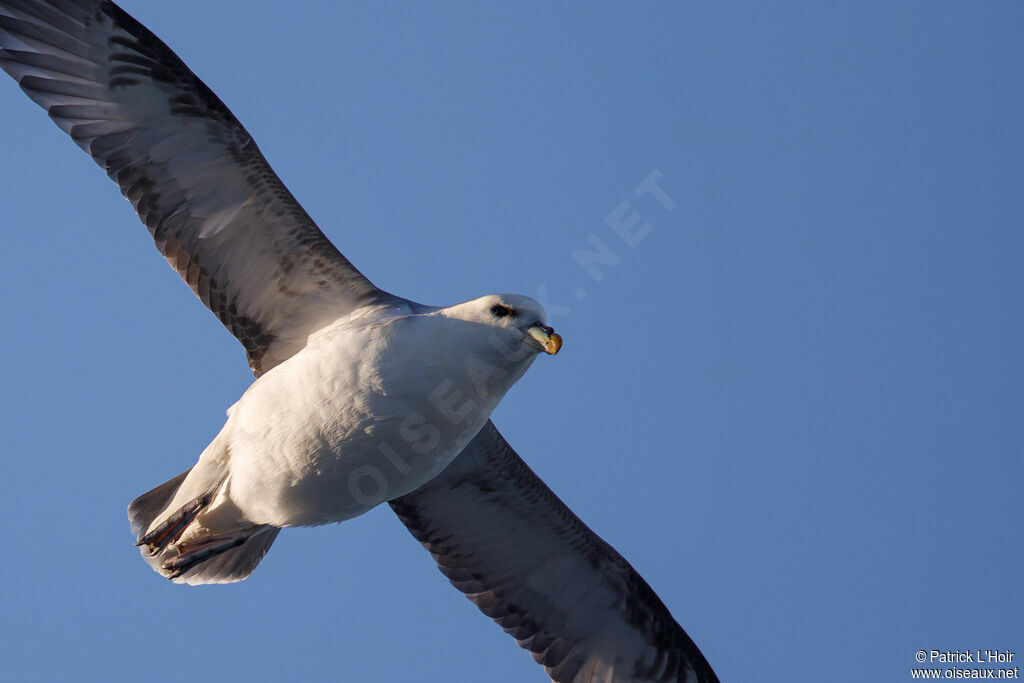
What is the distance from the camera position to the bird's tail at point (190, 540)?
8.78m

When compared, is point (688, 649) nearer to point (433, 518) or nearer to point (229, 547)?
point (433, 518)

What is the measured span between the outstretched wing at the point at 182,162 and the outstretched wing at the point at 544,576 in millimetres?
1728

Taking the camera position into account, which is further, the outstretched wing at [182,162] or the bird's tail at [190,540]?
the bird's tail at [190,540]

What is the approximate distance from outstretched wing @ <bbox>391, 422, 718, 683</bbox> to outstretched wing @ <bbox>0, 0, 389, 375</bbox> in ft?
5.67

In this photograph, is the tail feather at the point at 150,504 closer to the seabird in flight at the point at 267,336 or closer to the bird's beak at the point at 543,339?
the seabird in flight at the point at 267,336

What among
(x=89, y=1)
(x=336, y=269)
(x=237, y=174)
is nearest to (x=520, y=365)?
(x=336, y=269)

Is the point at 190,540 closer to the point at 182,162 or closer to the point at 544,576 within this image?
the point at 182,162

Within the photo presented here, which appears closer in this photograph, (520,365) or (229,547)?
(520,365)

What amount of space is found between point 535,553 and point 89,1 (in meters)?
5.07

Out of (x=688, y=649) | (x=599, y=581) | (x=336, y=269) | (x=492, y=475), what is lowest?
(x=688, y=649)

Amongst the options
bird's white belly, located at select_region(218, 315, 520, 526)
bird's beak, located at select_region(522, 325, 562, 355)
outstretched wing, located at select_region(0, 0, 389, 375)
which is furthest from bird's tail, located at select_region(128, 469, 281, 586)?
bird's beak, located at select_region(522, 325, 562, 355)

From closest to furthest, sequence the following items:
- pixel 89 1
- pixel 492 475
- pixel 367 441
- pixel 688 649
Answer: pixel 367 441 → pixel 89 1 → pixel 492 475 → pixel 688 649

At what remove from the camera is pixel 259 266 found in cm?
903

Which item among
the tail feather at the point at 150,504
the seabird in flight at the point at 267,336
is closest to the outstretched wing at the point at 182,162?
the seabird in flight at the point at 267,336
